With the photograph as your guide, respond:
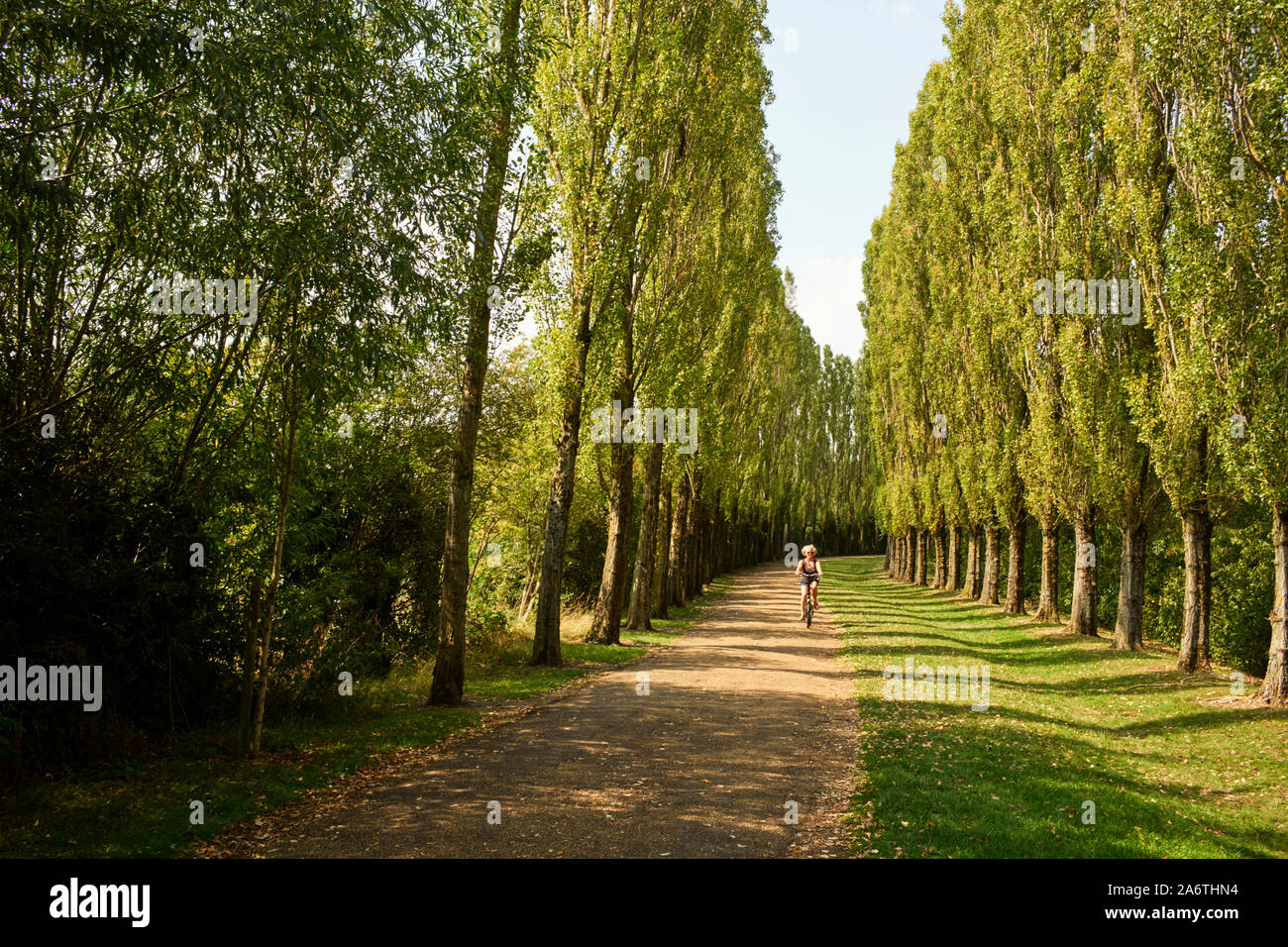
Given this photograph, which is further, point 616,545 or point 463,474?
point 616,545

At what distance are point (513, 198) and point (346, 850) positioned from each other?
8971 millimetres

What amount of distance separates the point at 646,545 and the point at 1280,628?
44.7 ft

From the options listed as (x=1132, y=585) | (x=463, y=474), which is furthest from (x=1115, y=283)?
(x=463, y=474)

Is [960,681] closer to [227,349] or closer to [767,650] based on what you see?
[767,650]

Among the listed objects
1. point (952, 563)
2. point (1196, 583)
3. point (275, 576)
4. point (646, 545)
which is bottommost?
point (952, 563)

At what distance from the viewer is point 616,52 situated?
16000 millimetres

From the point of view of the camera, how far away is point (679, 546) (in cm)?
2922

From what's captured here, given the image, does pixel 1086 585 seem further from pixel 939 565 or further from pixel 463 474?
pixel 939 565

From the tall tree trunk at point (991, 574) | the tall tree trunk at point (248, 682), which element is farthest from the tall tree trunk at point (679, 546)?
the tall tree trunk at point (248, 682)

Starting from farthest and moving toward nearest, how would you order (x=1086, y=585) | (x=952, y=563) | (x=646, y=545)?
1. (x=952, y=563)
2. (x=646, y=545)
3. (x=1086, y=585)

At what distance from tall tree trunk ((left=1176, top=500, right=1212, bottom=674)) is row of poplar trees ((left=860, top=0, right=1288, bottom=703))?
0.12 feet

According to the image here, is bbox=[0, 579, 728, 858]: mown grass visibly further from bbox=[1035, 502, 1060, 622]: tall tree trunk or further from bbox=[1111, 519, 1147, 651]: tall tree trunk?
bbox=[1035, 502, 1060, 622]: tall tree trunk

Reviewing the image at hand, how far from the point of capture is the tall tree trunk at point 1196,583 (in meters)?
14.5

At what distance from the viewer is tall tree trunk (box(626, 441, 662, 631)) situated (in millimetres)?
21625
